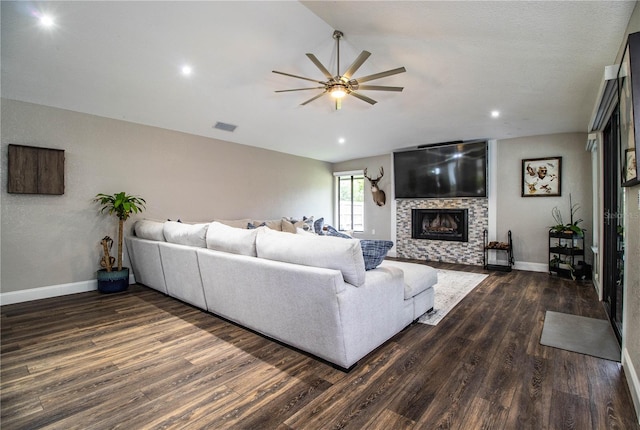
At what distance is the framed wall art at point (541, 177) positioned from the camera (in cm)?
549

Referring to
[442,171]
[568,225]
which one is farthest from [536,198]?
[442,171]

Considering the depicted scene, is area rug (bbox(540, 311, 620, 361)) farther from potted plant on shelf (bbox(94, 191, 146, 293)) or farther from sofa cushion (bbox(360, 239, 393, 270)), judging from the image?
potted plant on shelf (bbox(94, 191, 146, 293))

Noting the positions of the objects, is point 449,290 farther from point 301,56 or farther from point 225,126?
point 225,126

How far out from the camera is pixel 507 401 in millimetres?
1839

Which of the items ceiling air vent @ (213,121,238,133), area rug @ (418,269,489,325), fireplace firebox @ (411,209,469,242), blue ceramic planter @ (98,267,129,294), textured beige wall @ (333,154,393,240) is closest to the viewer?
area rug @ (418,269,489,325)

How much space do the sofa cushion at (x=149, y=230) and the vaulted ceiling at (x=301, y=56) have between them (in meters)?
1.68

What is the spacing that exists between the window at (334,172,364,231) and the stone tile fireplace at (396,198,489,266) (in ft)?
4.35

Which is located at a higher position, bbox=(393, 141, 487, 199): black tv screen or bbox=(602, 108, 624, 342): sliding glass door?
bbox=(393, 141, 487, 199): black tv screen

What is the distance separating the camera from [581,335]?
278 centimetres

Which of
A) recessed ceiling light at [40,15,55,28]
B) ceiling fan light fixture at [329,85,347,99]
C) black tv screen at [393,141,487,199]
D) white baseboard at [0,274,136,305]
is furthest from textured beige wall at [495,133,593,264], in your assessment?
white baseboard at [0,274,136,305]

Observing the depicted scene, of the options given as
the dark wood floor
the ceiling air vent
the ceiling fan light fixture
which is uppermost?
the ceiling air vent

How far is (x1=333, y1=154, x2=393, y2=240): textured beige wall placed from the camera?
25.1 feet

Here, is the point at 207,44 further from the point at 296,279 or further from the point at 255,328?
the point at 255,328

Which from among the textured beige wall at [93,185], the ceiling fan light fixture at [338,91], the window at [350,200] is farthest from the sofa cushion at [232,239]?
the window at [350,200]
